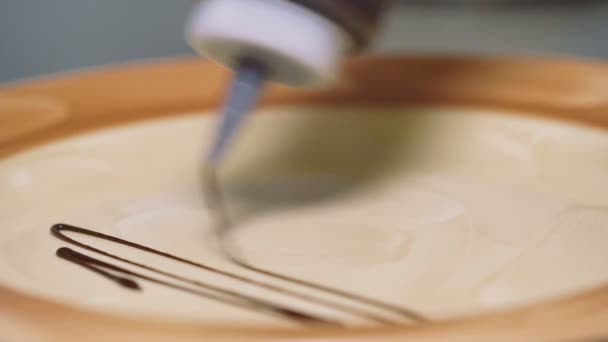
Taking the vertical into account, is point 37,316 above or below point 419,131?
below

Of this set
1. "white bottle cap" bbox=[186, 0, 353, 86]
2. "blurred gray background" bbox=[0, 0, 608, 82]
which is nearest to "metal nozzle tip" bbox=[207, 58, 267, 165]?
"white bottle cap" bbox=[186, 0, 353, 86]

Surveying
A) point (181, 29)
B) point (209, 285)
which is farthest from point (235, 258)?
point (181, 29)

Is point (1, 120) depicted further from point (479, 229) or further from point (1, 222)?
point (479, 229)

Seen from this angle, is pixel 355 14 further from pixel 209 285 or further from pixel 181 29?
pixel 181 29

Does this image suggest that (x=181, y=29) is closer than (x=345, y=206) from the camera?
No

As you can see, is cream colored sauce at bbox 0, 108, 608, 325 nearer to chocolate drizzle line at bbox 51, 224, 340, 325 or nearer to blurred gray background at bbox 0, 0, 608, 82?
chocolate drizzle line at bbox 51, 224, 340, 325

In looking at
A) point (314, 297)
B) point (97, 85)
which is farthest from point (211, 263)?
point (97, 85)

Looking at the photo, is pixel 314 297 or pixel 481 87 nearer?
pixel 314 297
